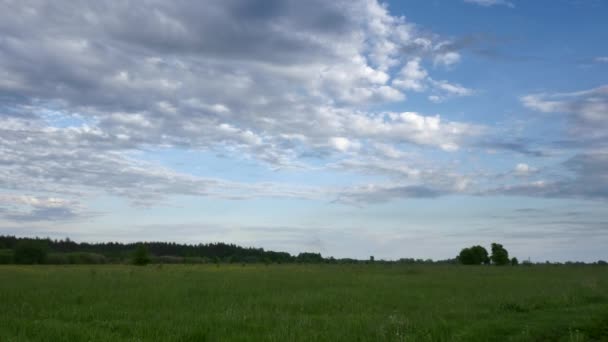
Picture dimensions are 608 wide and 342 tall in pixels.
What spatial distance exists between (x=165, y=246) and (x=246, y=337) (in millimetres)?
161259

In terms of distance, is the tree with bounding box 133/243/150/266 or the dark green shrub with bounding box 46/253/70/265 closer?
the tree with bounding box 133/243/150/266

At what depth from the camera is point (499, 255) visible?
415ft

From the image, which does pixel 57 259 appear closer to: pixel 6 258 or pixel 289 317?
pixel 6 258

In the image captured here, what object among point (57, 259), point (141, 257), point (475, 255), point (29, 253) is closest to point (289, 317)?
point (141, 257)

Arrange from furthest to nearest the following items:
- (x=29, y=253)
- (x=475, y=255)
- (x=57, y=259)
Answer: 1. (x=475, y=255)
2. (x=57, y=259)
3. (x=29, y=253)

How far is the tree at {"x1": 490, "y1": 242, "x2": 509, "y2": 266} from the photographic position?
12638 cm

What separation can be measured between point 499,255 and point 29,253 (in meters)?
102

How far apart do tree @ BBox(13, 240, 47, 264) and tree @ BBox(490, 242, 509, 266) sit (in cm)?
9897

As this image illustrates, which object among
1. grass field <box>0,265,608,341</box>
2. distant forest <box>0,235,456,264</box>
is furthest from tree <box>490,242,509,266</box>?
grass field <box>0,265,608,341</box>

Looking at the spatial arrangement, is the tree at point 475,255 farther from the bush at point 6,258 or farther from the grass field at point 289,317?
the grass field at point 289,317

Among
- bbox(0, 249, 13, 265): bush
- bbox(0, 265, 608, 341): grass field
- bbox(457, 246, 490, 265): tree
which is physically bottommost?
bbox(0, 265, 608, 341): grass field

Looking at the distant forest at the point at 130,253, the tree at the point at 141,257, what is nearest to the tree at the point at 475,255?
the distant forest at the point at 130,253

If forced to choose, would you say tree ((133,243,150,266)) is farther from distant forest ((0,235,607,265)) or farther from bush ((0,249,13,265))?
bush ((0,249,13,265))

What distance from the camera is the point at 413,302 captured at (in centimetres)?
2297
